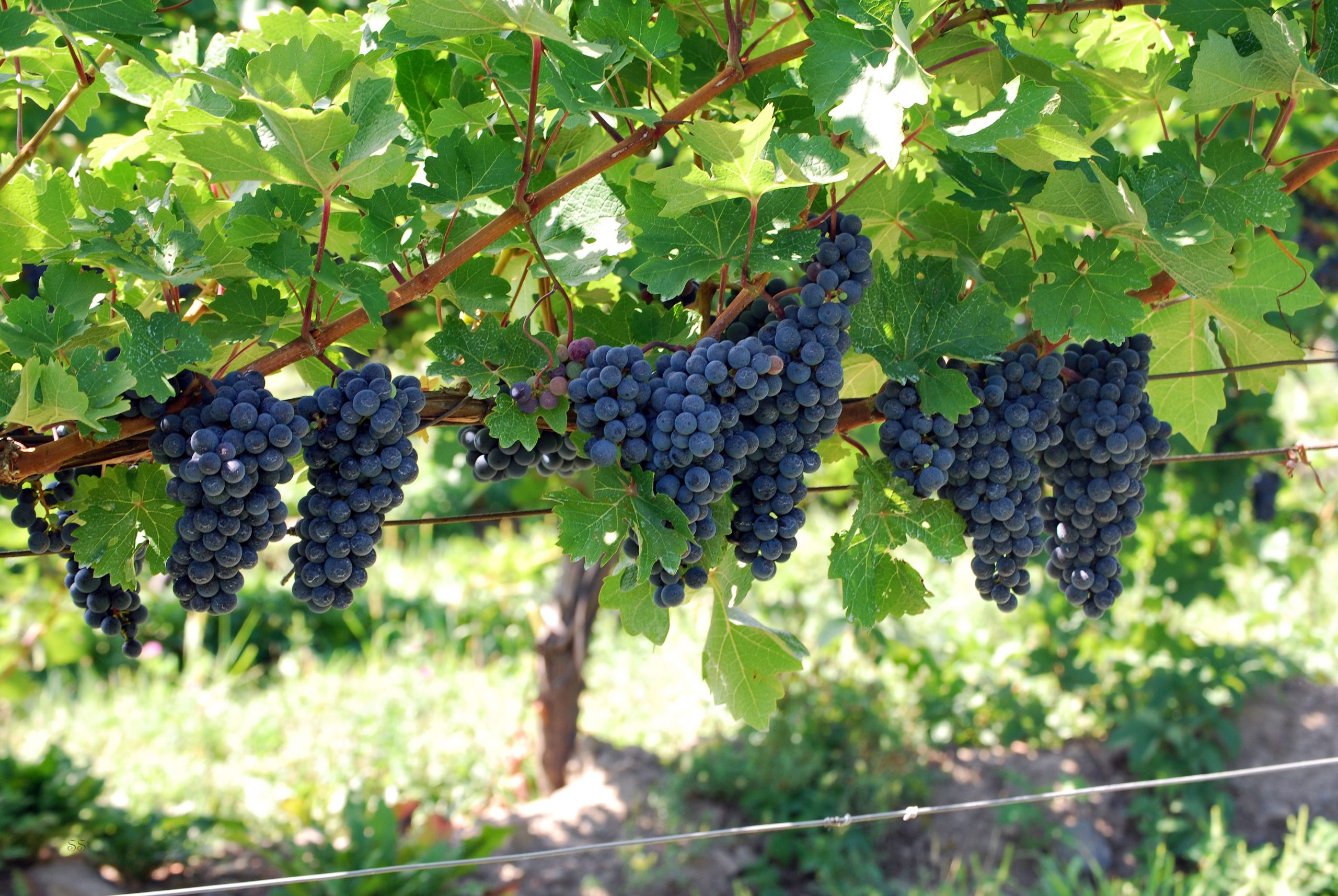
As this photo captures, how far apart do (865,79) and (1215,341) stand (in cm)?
87

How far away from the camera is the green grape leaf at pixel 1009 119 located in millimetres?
1079

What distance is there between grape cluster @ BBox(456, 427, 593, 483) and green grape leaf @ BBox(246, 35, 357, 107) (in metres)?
0.48

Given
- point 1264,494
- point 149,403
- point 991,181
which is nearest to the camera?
point 149,403

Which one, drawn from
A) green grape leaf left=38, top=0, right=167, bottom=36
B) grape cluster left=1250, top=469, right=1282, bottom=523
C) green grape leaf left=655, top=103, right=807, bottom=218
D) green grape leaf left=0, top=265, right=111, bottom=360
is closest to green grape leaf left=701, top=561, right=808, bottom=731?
green grape leaf left=655, top=103, right=807, bottom=218

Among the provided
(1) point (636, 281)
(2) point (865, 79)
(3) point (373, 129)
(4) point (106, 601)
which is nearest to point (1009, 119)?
(2) point (865, 79)

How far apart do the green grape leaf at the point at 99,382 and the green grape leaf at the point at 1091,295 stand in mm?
1091

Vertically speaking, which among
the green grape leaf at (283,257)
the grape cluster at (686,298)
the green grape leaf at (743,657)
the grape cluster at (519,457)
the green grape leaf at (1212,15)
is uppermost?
the green grape leaf at (1212,15)

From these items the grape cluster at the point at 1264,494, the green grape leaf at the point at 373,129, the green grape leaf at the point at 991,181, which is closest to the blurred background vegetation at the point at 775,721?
the grape cluster at the point at 1264,494

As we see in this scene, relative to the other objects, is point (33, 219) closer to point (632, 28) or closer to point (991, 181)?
point (632, 28)

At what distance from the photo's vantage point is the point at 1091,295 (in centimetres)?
129

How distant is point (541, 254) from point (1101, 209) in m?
0.73

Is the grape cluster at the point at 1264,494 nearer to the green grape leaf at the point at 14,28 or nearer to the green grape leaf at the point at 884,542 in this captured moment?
the green grape leaf at the point at 884,542

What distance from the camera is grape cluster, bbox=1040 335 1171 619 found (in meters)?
1.38

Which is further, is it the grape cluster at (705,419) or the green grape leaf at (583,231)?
the green grape leaf at (583,231)
